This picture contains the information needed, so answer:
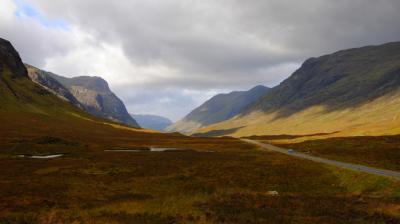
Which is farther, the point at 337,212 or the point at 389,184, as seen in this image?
the point at 389,184

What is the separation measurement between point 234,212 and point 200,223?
480 centimetres

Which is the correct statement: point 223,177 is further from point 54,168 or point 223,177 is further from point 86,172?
point 54,168

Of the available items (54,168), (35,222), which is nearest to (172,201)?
(35,222)

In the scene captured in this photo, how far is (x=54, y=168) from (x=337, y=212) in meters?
40.0

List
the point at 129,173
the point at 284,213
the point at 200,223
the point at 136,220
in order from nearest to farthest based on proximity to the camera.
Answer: the point at 200,223
the point at 136,220
the point at 284,213
the point at 129,173

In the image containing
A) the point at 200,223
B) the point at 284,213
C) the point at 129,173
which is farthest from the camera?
the point at 129,173

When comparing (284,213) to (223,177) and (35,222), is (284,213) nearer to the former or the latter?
(35,222)

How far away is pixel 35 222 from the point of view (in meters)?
24.4

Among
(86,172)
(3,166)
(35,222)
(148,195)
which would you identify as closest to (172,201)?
(148,195)

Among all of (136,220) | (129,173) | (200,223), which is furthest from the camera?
(129,173)

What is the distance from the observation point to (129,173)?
52.5 meters

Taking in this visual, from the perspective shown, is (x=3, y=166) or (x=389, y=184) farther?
(x=3, y=166)

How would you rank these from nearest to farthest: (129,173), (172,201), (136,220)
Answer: (136,220)
(172,201)
(129,173)

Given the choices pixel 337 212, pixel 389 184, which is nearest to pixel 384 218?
pixel 337 212
